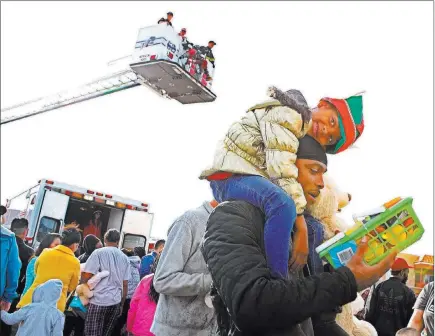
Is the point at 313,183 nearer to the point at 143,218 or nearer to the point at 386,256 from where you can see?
the point at 386,256

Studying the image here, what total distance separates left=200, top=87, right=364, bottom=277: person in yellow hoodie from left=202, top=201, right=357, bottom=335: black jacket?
16cm

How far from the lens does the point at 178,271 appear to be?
2.60 metres

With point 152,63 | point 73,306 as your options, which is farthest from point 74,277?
point 152,63

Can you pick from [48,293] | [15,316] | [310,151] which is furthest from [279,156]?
[15,316]

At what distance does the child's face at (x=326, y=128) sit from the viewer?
1921 mm

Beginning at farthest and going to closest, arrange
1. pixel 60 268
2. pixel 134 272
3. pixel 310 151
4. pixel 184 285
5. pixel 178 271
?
pixel 134 272 < pixel 60 268 < pixel 178 271 < pixel 184 285 < pixel 310 151

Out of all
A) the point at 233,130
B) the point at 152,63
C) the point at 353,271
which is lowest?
the point at 353,271

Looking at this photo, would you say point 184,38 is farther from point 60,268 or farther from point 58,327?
point 58,327

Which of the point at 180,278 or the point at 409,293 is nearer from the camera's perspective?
the point at 180,278

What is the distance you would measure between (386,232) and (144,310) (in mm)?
3124

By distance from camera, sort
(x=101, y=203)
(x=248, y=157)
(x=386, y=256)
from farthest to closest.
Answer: (x=101, y=203) → (x=248, y=157) → (x=386, y=256)

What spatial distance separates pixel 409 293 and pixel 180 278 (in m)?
4.36

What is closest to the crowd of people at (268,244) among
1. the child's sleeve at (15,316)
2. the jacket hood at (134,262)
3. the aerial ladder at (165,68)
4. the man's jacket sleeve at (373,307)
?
the man's jacket sleeve at (373,307)

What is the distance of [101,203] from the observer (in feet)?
33.9
